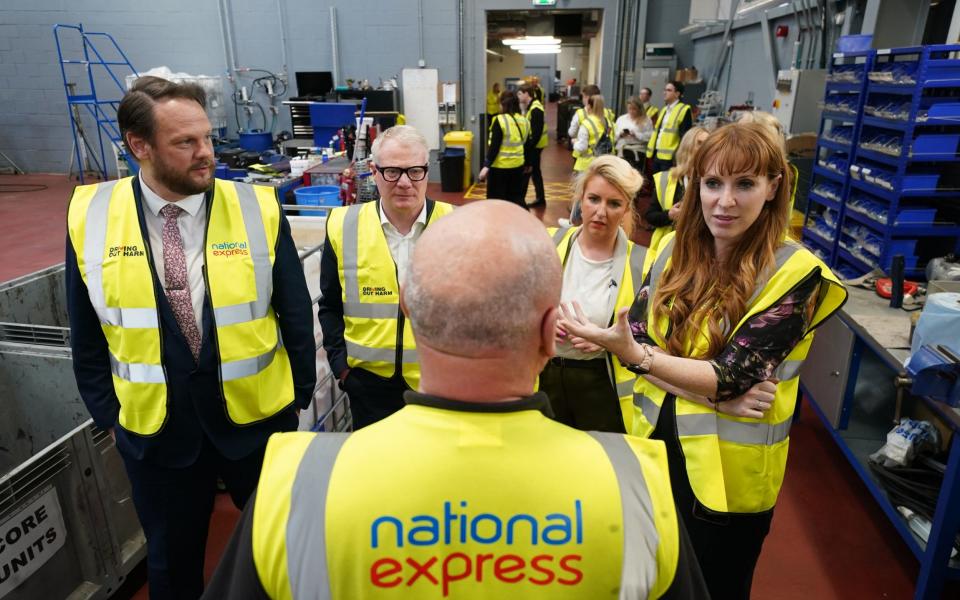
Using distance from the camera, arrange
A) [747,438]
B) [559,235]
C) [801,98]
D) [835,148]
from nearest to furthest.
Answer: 1. [747,438]
2. [559,235]
3. [835,148]
4. [801,98]

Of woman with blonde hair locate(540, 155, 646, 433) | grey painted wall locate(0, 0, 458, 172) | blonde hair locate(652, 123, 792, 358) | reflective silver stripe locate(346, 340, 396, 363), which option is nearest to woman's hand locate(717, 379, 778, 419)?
blonde hair locate(652, 123, 792, 358)

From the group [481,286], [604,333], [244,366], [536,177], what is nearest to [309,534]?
[481,286]

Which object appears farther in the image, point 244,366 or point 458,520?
point 244,366

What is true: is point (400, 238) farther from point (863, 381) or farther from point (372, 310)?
point (863, 381)

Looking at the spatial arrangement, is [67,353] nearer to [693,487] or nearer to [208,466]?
[208,466]

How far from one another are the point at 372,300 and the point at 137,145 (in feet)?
2.87

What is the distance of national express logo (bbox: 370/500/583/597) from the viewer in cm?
73

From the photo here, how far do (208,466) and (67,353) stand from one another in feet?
4.21

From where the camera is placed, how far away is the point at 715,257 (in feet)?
5.23

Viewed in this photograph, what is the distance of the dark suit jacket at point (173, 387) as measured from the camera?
5.39 feet

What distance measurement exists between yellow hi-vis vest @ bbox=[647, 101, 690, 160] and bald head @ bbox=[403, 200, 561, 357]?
23.1 feet

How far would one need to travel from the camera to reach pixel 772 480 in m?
1.53

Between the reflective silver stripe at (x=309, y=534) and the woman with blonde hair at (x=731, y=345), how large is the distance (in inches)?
33.6

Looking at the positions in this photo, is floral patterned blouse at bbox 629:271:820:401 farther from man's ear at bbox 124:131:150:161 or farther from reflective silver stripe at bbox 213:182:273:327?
man's ear at bbox 124:131:150:161
